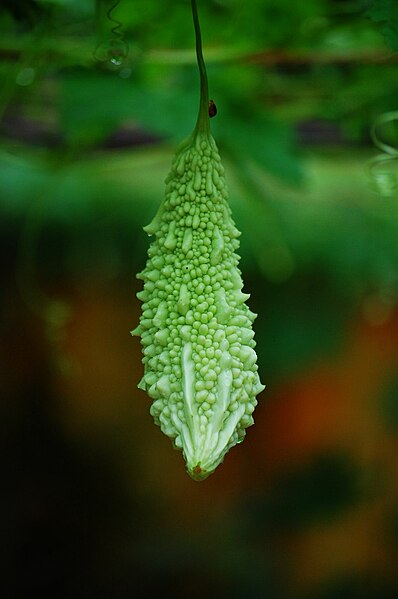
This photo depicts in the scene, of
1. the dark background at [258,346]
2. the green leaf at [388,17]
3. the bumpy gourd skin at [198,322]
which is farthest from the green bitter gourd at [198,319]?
the dark background at [258,346]

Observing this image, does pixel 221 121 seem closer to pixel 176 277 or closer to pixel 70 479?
pixel 176 277

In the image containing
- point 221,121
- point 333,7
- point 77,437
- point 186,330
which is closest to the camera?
point 186,330

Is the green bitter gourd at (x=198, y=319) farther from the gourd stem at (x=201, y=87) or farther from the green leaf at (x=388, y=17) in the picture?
the green leaf at (x=388, y=17)

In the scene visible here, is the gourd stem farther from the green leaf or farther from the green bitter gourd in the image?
the green leaf

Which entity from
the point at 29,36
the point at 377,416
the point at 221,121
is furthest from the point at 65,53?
the point at 377,416

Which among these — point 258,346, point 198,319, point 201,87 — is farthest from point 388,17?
point 258,346

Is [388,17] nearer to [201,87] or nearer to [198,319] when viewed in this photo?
[201,87]

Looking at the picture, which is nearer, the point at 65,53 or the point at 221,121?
the point at 65,53
